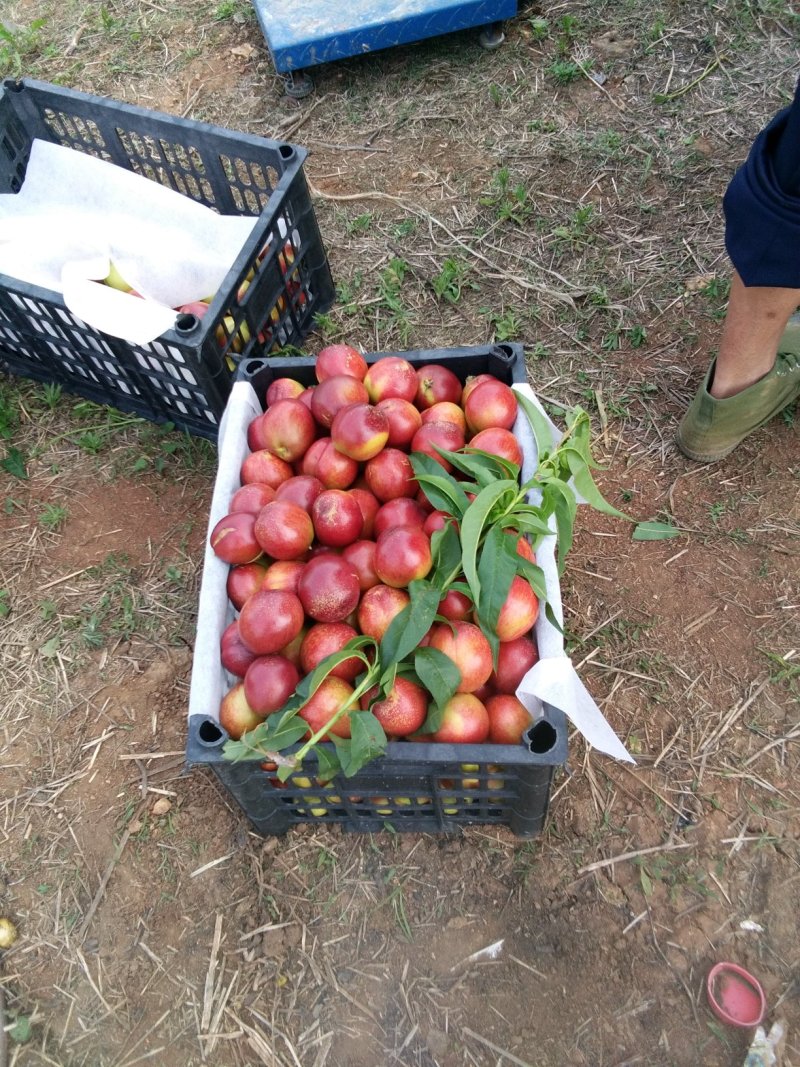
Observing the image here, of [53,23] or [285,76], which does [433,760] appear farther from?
[53,23]

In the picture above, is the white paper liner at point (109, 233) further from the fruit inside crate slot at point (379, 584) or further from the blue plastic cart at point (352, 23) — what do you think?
the blue plastic cart at point (352, 23)

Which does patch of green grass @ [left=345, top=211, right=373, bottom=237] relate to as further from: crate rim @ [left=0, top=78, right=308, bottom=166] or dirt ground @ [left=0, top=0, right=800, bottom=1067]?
crate rim @ [left=0, top=78, right=308, bottom=166]

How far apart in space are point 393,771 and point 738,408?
75.2 inches

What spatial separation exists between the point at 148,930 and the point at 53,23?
5.79 meters

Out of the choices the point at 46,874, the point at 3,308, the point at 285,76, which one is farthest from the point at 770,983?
the point at 285,76

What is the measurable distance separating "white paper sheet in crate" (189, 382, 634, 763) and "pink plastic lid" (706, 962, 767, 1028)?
741 millimetres

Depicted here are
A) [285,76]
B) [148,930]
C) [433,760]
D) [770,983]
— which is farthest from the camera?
[285,76]

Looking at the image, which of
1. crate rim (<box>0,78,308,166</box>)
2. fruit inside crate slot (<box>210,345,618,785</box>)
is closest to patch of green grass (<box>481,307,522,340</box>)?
crate rim (<box>0,78,308,166</box>)

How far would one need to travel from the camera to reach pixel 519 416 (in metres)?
2.27

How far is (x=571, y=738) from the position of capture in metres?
2.46

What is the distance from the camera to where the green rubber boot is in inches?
108

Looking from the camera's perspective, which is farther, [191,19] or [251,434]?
[191,19]

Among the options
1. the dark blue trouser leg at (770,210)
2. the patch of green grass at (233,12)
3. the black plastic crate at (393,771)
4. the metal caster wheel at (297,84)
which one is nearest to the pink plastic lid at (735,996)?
the black plastic crate at (393,771)

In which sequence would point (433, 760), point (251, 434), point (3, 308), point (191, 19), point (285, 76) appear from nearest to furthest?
point (433, 760), point (251, 434), point (3, 308), point (285, 76), point (191, 19)
